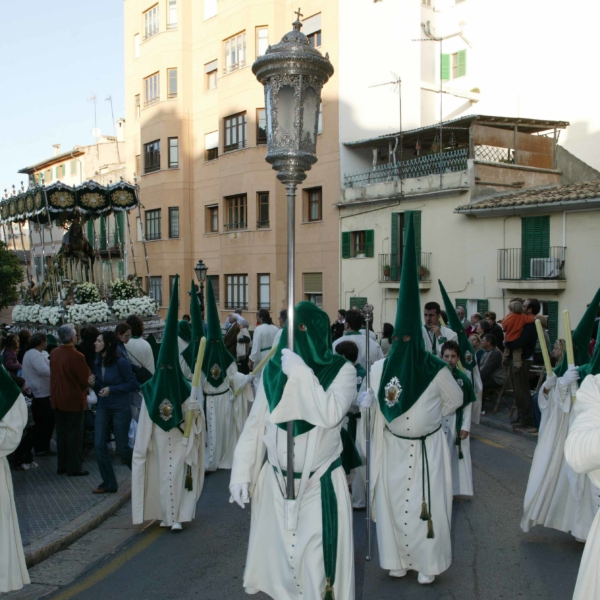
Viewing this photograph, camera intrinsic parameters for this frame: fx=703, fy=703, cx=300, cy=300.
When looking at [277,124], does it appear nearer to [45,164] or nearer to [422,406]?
[422,406]

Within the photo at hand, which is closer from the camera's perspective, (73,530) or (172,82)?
(73,530)

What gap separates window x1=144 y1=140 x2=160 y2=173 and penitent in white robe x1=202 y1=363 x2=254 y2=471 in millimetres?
25081

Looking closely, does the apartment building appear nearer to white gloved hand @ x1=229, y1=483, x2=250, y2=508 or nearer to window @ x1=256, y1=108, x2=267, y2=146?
window @ x1=256, y1=108, x2=267, y2=146

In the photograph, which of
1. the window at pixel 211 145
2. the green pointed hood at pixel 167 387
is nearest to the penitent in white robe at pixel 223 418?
the green pointed hood at pixel 167 387

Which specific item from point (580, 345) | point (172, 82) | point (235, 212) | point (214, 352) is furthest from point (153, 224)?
point (580, 345)

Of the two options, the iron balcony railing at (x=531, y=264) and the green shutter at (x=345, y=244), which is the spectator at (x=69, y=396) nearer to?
the iron balcony railing at (x=531, y=264)

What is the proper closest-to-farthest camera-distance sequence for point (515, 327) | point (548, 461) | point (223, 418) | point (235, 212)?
point (548, 461)
point (223, 418)
point (515, 327)
point (235, 212)

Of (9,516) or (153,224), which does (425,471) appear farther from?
(153,224)

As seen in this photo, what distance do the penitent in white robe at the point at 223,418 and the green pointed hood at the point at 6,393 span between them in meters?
4.23

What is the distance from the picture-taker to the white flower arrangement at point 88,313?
1399cm

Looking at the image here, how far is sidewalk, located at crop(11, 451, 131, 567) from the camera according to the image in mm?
6352

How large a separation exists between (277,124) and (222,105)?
26.0 meters

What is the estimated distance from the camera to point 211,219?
31141 millimetres

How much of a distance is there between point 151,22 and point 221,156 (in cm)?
872
